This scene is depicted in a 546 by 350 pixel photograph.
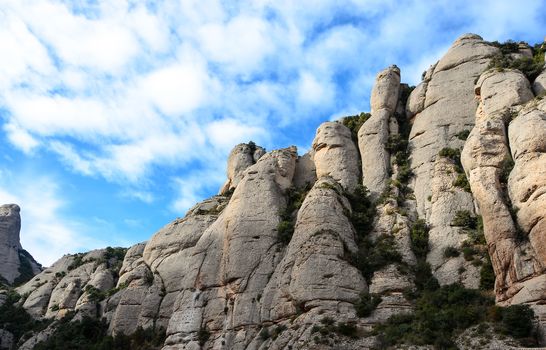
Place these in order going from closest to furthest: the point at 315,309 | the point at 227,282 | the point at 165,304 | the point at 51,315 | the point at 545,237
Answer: the point at 545,237
the point at 315,309
the point at 227,282
the point at 165,304
the point at 51,315

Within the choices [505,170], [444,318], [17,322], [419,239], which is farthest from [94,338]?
[505,170]

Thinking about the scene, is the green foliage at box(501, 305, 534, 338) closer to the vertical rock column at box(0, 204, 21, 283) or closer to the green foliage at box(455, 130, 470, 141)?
the green foliage at box(455, 130, 470, 141)

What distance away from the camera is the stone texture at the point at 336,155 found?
162 feet

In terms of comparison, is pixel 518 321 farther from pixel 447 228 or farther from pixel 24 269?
pixel 24 269

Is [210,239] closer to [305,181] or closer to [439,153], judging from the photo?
[305,181]

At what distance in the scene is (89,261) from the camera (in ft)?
256

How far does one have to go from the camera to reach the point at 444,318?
3109cm

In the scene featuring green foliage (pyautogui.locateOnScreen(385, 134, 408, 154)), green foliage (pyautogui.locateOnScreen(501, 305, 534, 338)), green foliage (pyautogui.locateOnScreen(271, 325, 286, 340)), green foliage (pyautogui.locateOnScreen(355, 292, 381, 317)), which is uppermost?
green foliage (pyautogui.locateOnScreen(385, 134, 408, 154))

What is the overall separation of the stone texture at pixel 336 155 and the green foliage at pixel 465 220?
10422 mm

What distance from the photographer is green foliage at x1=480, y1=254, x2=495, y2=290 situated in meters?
34.6

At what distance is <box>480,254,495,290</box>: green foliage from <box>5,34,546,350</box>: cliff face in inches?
3.4

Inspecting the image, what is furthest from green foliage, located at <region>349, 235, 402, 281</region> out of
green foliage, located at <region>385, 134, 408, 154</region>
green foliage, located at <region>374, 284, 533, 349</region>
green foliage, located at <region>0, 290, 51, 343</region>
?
green foliage, located at <region>0, 290, 51, 343</region>

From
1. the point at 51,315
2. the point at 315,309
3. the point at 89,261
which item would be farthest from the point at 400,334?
the point at 89,261

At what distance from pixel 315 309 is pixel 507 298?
36.9 ft
